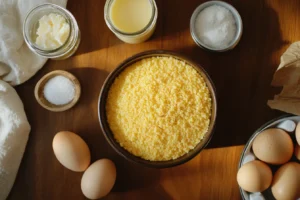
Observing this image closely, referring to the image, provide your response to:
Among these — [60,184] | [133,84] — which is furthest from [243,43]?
[60,184]

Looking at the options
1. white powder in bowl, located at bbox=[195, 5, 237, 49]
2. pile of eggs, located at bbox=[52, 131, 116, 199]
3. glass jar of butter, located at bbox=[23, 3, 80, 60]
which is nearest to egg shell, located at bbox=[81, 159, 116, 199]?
pile of eggs, located at bbox=[52, 131, 116, 199]

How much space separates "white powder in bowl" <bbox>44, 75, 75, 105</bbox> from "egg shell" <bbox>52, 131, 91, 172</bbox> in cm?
10

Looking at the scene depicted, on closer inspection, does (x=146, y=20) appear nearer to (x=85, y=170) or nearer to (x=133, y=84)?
(x=133, y=84)

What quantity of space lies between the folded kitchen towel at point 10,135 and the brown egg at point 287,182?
0.68 m

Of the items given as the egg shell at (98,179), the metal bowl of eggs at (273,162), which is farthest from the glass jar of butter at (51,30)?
the metal bowl of eggs at (273,162)

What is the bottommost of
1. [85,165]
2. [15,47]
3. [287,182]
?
[85,165]

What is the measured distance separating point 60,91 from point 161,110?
1.01 ft

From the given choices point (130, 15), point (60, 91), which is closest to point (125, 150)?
point (60, 91)

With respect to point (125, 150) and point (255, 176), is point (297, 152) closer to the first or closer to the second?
point (255, 176)

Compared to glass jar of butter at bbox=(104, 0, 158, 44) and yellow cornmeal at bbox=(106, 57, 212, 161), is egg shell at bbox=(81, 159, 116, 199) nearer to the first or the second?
yellow cornmeal at bbox=(106, 57, 212, 161)

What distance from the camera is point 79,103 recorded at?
1055 mm

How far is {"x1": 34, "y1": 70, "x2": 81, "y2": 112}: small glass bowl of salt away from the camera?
3.41 feet

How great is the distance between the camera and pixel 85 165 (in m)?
1.00

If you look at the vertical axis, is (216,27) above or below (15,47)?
above
